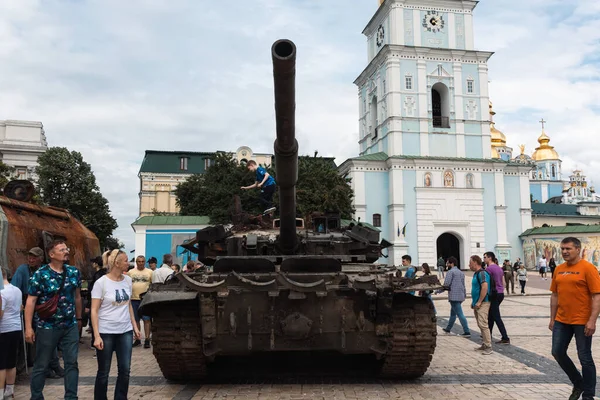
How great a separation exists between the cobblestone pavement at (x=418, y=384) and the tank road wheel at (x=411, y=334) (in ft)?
1.01

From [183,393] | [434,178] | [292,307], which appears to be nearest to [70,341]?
[183,393]

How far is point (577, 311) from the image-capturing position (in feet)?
18.7

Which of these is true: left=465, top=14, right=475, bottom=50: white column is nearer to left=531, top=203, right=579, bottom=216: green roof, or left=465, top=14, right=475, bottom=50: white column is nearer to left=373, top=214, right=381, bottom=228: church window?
left=373, top=214, right=381, bottom=228: church window

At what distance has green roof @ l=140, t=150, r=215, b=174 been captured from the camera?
62250 mm

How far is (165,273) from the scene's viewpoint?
10.8 meters

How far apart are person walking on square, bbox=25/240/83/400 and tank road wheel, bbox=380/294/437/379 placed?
3419mm

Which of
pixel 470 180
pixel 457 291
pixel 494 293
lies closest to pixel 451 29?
pixel 470 180

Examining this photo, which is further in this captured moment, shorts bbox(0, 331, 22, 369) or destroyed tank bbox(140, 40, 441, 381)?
destroyed tank bbox(140, 40, 441, 381)

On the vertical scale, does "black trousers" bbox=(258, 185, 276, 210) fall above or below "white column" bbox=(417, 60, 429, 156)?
below

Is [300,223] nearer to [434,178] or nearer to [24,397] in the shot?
[24,397]

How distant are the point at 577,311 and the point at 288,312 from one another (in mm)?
2956

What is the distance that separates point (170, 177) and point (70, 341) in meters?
57.9

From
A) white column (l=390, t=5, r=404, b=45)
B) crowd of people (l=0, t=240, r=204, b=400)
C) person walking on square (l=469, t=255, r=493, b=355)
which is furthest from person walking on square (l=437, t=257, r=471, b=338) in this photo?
white column (l=390, t=5, r=404, b=45)

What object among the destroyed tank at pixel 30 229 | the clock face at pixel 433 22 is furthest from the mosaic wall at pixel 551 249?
the destroyed tank at pixel 30 229
